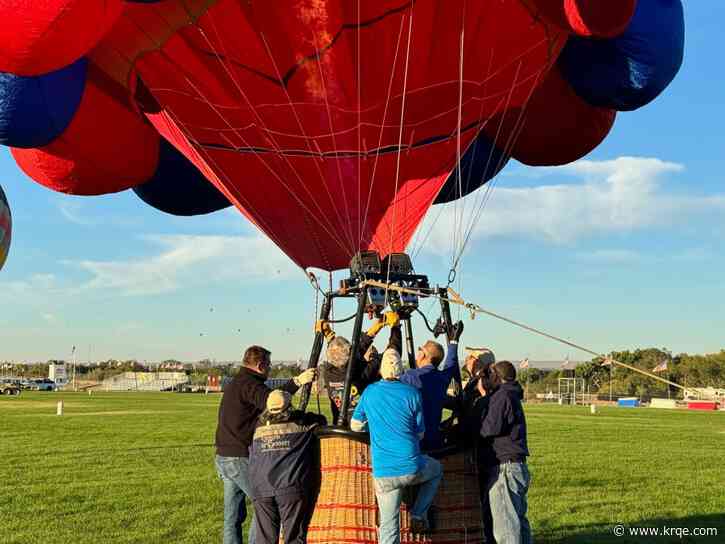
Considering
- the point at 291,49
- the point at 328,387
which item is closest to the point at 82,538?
the point at 328,387

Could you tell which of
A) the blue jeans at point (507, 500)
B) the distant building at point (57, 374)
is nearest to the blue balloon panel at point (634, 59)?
the blue jeans at point (507, 500)

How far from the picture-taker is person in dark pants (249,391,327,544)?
430 cm

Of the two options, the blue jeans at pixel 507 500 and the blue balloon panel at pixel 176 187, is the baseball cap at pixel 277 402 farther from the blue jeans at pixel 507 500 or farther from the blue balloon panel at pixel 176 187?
the blue balloon panel at pixel 176 187

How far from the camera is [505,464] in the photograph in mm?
A: 4676

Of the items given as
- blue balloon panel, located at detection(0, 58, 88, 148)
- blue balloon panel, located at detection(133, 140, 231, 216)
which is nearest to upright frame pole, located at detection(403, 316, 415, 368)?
blue balloon panel, located at detection(0, 58, 88, 148)

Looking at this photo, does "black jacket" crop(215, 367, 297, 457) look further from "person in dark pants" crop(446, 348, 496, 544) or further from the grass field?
the grass field

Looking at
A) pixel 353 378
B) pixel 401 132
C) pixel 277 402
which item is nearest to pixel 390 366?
pixel 353 378

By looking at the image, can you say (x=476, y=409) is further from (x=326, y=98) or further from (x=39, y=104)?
(x=39, y=104)

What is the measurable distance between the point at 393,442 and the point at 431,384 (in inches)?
19.2

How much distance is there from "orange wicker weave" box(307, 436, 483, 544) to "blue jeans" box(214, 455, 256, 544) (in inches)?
27.8

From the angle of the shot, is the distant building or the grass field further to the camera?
the distant building

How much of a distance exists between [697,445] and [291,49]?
11074 mm

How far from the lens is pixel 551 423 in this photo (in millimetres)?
20141

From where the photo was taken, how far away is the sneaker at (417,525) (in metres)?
4.29
